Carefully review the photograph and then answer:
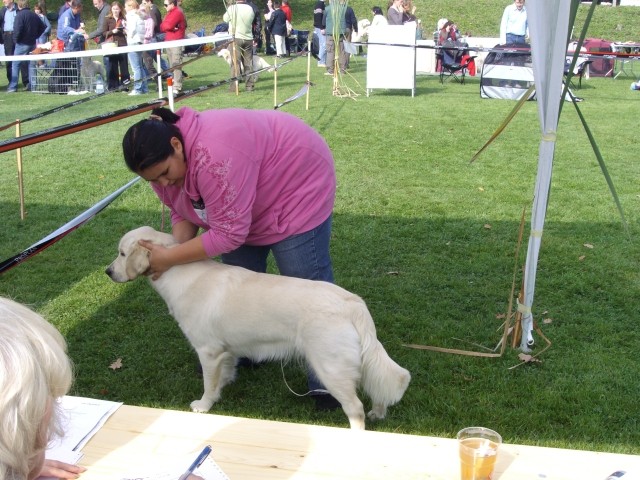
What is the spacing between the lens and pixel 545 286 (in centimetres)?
530

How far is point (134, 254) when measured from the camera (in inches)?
139

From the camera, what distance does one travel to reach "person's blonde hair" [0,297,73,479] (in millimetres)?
1249

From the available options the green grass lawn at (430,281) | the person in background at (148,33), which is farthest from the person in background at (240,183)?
the person in background at (148,33)

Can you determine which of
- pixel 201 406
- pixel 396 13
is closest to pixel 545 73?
pixel 201 406

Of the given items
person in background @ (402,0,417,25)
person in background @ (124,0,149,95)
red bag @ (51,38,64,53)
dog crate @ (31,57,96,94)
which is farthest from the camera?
person in background @ (402,0,417,25)

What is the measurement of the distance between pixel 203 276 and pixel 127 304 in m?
1.74

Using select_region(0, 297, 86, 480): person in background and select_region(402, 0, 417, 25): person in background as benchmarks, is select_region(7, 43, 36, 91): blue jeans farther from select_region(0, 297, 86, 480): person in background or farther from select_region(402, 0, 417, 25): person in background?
select_region(0, 297, 86, 480): person in background

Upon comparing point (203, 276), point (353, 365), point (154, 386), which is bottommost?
point (154, 386)

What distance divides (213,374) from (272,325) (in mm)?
567

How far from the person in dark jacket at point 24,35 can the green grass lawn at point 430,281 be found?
6760mm

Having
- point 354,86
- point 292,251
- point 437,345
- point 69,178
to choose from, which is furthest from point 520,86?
point 292,251

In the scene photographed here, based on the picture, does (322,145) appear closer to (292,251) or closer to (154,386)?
(292,251)

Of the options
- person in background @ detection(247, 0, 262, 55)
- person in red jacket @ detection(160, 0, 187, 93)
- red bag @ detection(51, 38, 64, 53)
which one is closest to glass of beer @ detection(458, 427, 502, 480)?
person in red jacket @ detection(160, 0, 187, 93)

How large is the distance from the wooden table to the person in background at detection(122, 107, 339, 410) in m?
1.19
